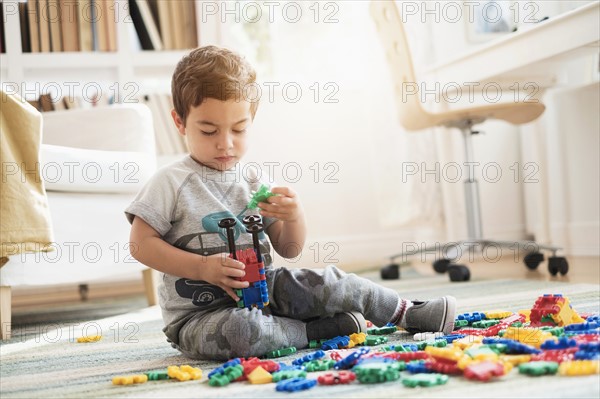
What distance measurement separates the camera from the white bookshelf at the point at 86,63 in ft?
9.64

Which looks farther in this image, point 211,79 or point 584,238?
point 584,238

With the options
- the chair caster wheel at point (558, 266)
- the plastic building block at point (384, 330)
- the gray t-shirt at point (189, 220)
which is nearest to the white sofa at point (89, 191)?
the gray t-shirt at point (189, 220)

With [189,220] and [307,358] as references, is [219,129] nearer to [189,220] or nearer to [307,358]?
[189,220]

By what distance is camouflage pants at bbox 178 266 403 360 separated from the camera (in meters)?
1.14

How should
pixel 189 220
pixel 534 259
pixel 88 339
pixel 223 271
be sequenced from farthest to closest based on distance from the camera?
1. pixel 534 259
2. pixel 88 339
3. pixel 189 220
4. pixel 223 271

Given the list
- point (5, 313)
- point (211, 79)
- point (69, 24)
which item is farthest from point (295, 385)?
point (69, 24)

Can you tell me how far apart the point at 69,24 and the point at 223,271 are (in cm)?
218

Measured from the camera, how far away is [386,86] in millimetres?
3205

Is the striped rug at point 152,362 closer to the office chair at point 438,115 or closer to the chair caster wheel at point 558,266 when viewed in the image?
the chair caster wheel at point 558,266

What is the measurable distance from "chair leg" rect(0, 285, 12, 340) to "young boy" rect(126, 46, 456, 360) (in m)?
0.60

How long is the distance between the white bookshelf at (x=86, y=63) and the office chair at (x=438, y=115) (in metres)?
0.91

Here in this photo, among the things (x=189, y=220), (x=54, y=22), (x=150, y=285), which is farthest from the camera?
(x=54, y=22)

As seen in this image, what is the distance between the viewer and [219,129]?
1235 mm

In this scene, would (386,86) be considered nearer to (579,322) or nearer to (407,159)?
(407,159)
